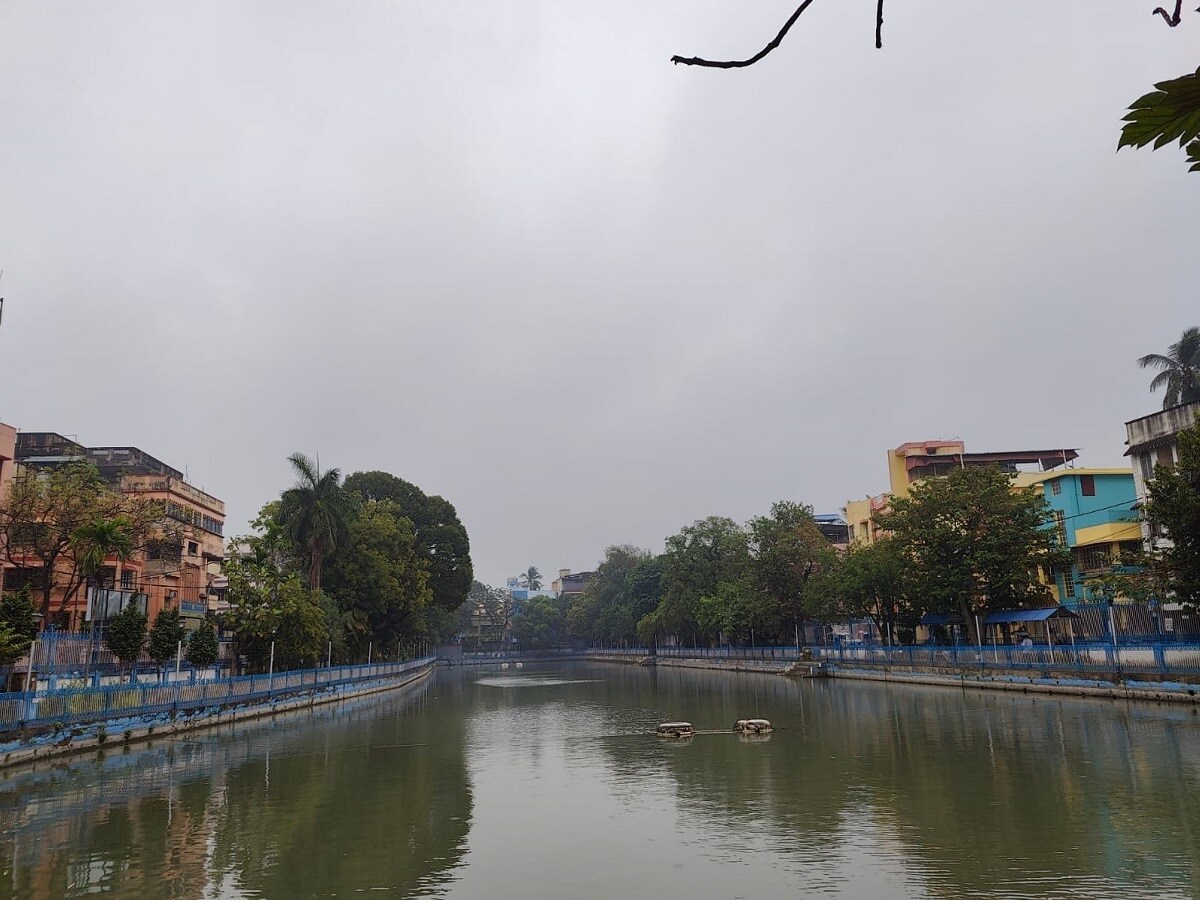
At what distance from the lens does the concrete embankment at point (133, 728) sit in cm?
2231

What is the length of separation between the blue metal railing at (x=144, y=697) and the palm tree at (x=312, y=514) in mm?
7070

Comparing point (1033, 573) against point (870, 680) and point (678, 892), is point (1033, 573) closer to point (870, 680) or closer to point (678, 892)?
point (870, 680)

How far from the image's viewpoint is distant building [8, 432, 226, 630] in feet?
143

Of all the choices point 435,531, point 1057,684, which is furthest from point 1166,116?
point 435,531

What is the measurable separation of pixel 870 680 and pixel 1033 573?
1112cm

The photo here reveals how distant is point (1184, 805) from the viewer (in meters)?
14.2

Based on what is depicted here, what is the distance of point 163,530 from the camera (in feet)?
133

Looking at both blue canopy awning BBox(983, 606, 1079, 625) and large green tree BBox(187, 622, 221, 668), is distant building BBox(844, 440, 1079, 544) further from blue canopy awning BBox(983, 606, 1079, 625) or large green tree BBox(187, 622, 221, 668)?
large green tree BBox(187, 622, 221, 668)

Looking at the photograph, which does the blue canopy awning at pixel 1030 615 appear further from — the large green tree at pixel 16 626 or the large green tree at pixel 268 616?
the large green tree at pixel 16 626

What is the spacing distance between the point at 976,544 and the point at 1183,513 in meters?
16.0

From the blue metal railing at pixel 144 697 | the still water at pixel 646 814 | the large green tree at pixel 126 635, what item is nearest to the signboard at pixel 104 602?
the large green tree at pixel 126 635

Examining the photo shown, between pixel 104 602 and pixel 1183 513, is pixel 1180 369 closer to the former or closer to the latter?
pixel 1183 513

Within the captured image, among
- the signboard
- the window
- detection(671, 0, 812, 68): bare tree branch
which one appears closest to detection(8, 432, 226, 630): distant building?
the signboard

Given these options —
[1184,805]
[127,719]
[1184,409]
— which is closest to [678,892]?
[1184,805]
